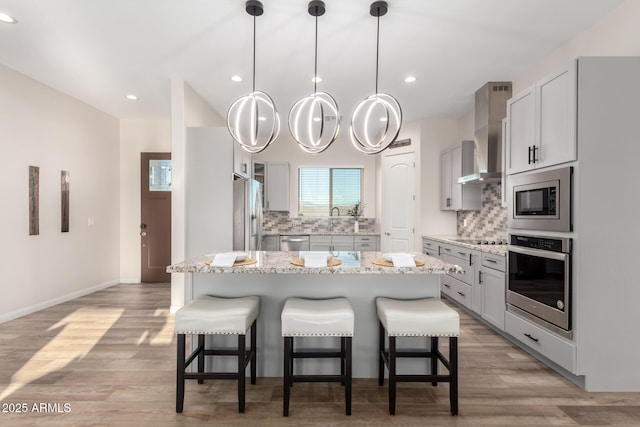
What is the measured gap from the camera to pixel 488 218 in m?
4.27

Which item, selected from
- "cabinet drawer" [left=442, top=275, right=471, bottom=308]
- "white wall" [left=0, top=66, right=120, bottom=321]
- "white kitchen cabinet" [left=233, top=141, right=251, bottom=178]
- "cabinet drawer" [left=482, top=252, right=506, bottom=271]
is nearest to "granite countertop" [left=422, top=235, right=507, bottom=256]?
"cabinet drawer" [left=482, top=252, right=506, bottom=271]

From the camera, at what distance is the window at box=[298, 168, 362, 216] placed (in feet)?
21.1

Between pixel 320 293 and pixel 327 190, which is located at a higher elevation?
pixel 327 190

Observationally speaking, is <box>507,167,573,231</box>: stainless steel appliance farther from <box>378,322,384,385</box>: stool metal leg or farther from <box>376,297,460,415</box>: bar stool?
<box>378,322,384,385</box>: stool metal leg

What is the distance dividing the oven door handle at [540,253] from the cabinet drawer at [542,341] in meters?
0.58

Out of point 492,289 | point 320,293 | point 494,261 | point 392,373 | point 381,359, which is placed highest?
point 494,261

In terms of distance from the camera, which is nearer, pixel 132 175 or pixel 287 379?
pixel 287 379

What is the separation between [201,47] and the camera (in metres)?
2.99

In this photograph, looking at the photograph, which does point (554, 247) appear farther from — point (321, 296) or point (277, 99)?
point (277, 99)

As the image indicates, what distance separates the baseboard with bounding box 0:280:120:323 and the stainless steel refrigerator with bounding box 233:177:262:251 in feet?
8.06

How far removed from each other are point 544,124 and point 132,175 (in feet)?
18.8

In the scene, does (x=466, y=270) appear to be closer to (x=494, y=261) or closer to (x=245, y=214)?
(x=494, y=261)

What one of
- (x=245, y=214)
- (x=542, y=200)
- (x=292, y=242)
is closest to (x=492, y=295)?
(x=542, y=200)

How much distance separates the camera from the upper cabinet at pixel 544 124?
2.21 m
